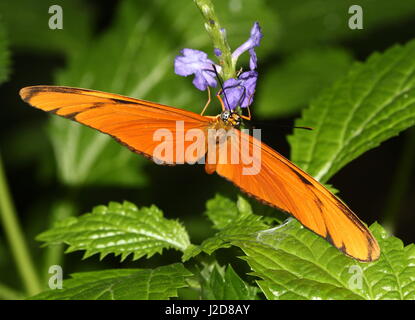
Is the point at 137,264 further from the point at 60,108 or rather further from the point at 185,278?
the point at 60,108

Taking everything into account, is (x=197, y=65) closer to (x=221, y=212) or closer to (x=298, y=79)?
(x=221, y=212)

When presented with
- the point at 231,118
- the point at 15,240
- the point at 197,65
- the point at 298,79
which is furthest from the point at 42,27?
the point at 231,118

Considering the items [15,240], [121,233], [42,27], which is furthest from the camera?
[42,27]

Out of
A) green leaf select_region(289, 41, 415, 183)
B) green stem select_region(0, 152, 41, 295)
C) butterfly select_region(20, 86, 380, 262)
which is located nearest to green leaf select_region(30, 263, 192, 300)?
butterfly select_region(20, 86, 380, 262)

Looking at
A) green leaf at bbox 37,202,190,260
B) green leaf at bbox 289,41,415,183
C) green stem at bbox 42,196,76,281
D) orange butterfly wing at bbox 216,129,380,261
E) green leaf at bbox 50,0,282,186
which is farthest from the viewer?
green leaf at bbox 50,0,282,186

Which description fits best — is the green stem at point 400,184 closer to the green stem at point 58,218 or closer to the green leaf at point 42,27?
the green stem at point 58,218

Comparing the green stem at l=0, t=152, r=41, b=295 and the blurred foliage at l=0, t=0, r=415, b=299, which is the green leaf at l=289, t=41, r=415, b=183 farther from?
the green stem at l=0, t=152, r=41, b=295
